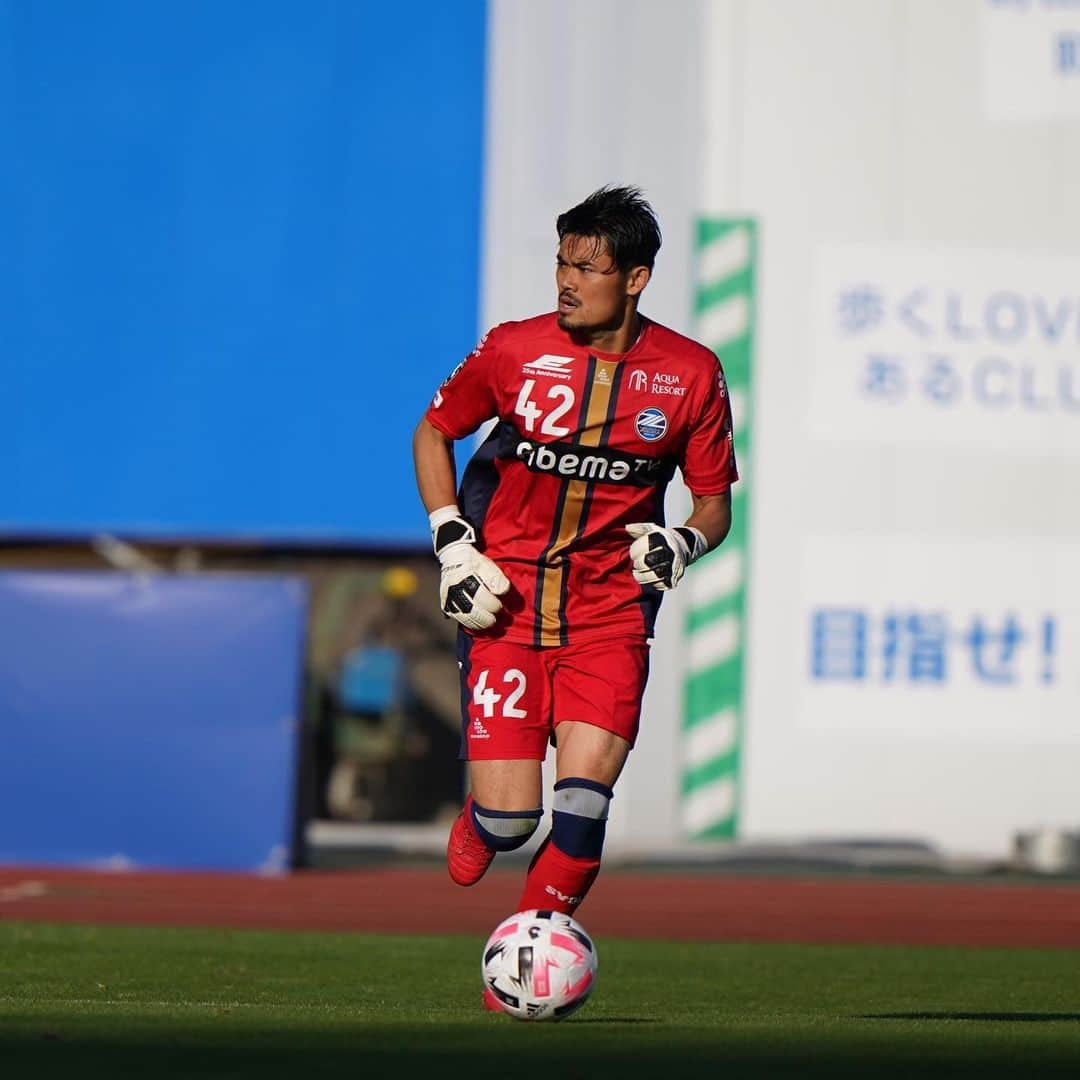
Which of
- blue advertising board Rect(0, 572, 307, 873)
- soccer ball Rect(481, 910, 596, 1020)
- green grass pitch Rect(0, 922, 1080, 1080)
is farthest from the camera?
blue advertising board Rect(0, 572, 307, 873)

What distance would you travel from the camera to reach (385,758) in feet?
61.4

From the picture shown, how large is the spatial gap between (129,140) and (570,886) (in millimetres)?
11628

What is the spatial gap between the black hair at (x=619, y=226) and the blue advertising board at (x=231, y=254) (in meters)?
10.1

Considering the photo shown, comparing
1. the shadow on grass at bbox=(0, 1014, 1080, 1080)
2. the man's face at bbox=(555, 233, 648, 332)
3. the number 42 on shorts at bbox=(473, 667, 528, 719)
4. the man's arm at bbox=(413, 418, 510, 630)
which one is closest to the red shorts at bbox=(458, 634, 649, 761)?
the number 42 on shorts at bbox=(473, 667, 528, 719)

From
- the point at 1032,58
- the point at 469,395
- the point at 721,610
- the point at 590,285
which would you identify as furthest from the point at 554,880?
the point at 1032,58

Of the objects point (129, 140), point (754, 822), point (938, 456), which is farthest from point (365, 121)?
point (754, 822)

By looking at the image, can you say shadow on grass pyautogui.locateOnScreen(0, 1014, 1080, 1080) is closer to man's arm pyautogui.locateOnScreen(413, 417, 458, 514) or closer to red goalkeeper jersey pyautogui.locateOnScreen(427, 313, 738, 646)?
red goalkeeper jersey pyautogui.locateOnScreen(427, 313, 738, 646)

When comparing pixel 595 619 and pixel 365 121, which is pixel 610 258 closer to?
pixel 595 619

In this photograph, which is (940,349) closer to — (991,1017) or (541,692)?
(991,1017)

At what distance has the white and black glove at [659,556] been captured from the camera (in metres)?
5.83

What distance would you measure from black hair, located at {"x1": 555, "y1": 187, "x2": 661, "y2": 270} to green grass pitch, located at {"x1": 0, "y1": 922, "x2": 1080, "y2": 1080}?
215cm

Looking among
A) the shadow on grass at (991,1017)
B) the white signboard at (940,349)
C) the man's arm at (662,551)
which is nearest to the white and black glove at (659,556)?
the man's arm at (662,551)

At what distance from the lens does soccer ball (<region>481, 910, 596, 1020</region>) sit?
212 inches

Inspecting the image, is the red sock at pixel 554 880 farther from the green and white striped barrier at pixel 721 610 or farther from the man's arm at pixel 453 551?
the green and white striped barrier at pixel 721 610
